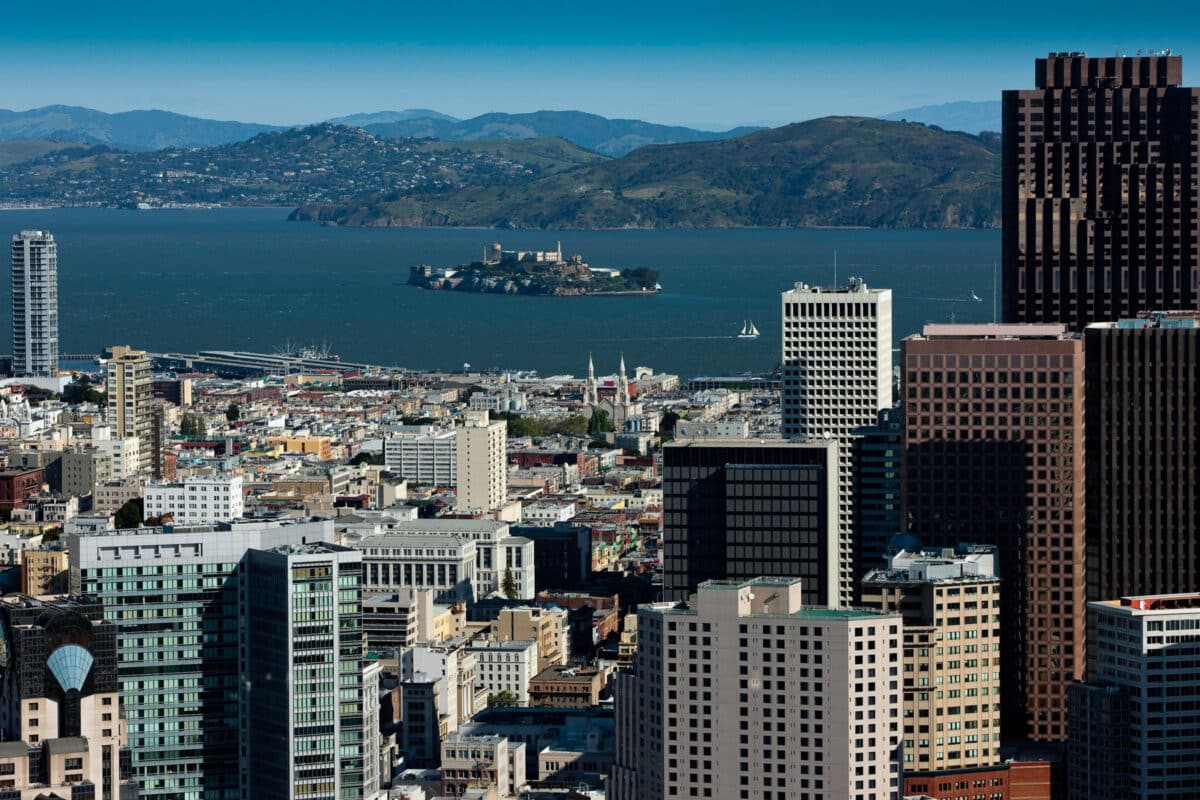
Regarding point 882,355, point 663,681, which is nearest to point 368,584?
point 882,355

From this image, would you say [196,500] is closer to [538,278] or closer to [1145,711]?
[1145,711]

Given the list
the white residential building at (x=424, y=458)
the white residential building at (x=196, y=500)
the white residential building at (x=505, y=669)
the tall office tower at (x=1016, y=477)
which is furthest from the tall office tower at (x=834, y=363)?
the white residential building at (x=424, y=458)

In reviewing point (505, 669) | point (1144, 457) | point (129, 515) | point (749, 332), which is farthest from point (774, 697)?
point (749, 332)

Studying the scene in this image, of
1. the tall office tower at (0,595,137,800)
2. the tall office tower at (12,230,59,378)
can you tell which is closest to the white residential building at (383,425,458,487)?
the tall office tower at (12,230,59,378)

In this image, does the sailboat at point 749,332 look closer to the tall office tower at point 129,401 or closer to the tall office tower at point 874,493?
the tall office tower at point 129,401

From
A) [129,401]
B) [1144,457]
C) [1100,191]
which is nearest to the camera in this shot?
[1144,457]
